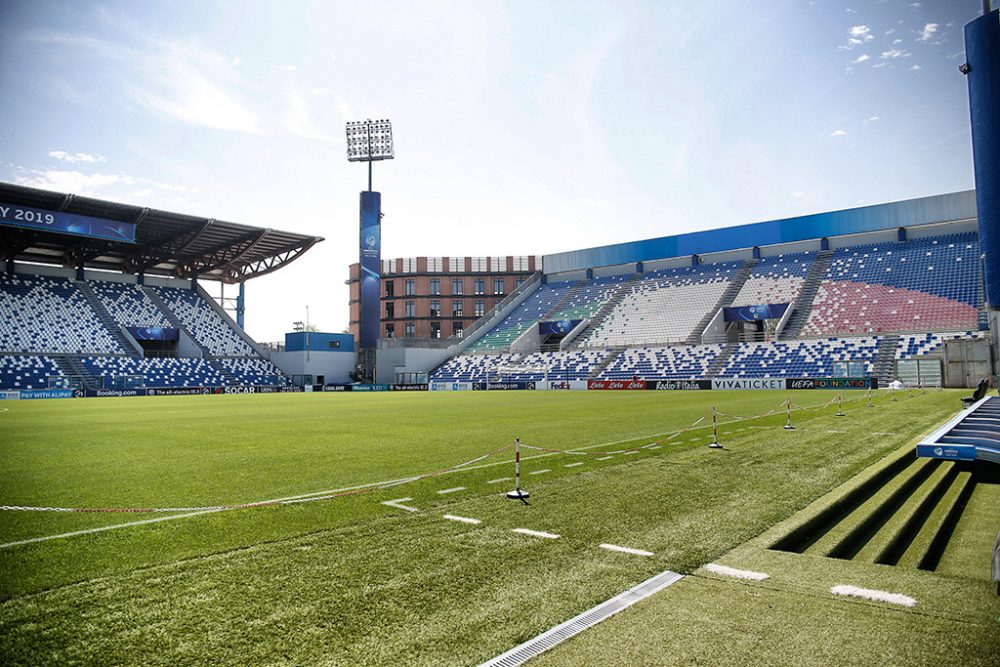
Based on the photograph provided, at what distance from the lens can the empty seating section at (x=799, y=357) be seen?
4494 cm

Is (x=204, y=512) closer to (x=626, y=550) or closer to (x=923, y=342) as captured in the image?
(x=626, y=550)

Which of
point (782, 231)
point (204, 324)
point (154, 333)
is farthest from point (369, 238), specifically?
point (782, 231)

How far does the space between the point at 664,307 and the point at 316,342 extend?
38055 millimetres

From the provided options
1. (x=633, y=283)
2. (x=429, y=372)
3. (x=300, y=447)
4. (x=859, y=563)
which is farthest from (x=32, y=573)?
(x=633, y=283)

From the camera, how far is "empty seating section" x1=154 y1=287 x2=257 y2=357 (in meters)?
66.1

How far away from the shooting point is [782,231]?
6284 cm

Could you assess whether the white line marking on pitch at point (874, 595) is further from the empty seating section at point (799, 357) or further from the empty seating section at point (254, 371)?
the empty seating section at point (254, 371)

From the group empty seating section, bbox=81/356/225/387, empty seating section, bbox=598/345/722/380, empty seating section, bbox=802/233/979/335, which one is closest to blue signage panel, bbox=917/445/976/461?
empty seating section, bbox=598/345/722/380

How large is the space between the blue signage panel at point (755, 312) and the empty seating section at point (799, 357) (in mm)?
4530

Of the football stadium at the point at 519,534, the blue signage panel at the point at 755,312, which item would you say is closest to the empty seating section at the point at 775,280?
the blue signage panel at the point at 755,312

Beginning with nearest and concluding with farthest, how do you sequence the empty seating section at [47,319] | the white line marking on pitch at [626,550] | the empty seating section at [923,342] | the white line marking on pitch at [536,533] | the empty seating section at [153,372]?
1. the white line marking on pitch at [626,550]
2. the white line marking on pitch at [536,533]
3. the empty seating section at [923,342]
4. the empty seating section at [47,319]
5. the empty seating section at [153,372]

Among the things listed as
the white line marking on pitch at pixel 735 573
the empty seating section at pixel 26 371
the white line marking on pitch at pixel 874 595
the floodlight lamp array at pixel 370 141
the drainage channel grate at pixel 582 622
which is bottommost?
the white line marking on pitch at pixel 874 595

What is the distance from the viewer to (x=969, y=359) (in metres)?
38.5

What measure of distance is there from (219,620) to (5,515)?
17.3 feet
